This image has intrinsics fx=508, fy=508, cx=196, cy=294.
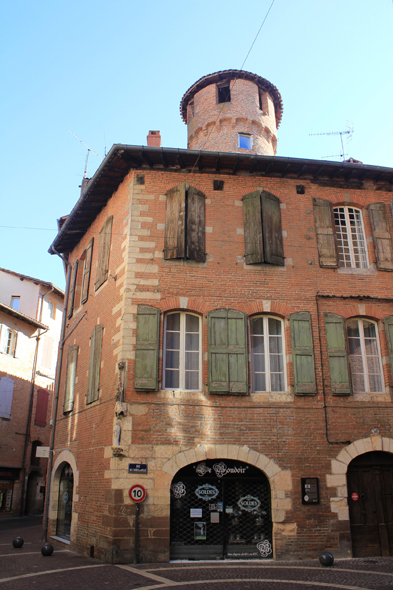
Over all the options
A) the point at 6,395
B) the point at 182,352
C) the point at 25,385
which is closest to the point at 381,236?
the point at 182,352

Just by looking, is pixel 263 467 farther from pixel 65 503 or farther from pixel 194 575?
pixel 65 503

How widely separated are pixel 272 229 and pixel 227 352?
10.7 feet

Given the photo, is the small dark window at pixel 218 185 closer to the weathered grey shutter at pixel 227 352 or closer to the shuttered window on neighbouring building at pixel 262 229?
the shuttered window on neighbouring building at pixel 262 229

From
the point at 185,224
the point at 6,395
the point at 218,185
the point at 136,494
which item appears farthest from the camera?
Answer: the point at 6,395

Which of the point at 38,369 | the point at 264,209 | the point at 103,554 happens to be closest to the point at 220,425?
the point at 103,554

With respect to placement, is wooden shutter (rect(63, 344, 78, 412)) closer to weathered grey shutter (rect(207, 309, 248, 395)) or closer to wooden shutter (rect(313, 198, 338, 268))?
weathered grey shutter (rect(207, 309, 248, 395))

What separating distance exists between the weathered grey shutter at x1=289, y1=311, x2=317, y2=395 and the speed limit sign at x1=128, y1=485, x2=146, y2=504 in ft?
12.6

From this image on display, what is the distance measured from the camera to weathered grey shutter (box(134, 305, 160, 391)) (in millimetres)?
10594

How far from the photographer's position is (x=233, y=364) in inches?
434

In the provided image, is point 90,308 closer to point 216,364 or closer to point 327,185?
point 216,364

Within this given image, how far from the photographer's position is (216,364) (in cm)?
1096

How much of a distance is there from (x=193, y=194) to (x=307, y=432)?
607 centimetres

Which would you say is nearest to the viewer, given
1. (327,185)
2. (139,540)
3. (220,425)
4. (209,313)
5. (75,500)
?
(139,540)

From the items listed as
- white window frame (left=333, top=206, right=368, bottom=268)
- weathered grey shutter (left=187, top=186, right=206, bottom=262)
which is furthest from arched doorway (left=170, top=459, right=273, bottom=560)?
white window frame (left=333, top=206, right=368, bottom=268)
